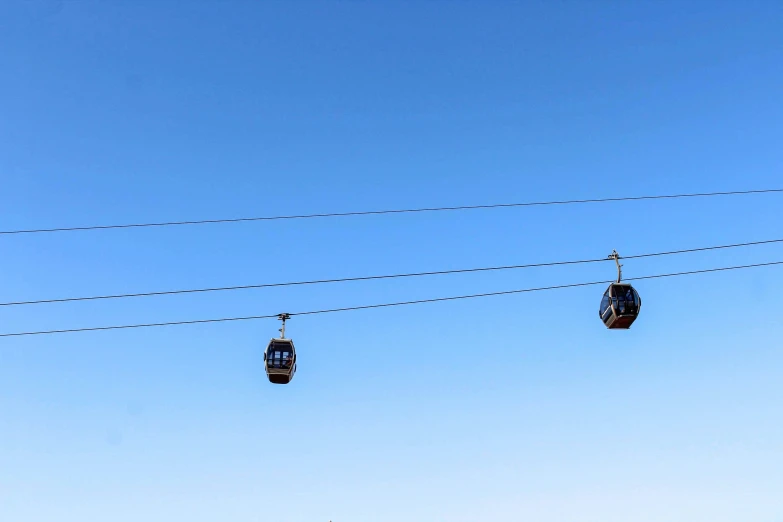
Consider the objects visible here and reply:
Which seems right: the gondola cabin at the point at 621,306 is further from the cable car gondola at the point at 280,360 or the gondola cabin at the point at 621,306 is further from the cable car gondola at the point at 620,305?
the cable car gondola at the point at 280,360

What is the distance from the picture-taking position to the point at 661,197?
61.8 ft

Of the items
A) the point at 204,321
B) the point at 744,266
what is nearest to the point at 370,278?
the point at 204,321

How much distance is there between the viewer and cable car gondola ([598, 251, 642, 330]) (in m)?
13.6

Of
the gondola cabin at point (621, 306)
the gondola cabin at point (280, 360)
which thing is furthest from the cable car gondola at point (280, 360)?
the gondola cabin at point (621, 306)

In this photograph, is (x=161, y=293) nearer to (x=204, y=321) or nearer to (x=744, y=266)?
(x=204, y=321)

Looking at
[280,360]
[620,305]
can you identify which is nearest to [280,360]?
[280,360]

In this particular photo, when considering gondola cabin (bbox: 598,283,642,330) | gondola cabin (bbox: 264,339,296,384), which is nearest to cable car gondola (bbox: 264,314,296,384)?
gondola cabin (bbox: 264,339,296,384)

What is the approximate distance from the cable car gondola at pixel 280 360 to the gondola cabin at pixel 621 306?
283 inches

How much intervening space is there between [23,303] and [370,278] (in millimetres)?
7844

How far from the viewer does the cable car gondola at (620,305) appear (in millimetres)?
13609

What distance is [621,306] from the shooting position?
1359cm

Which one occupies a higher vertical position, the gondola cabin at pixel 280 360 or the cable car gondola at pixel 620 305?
the cable car gondola at pixel 620 305

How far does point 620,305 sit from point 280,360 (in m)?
7.64

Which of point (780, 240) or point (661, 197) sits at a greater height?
point (661, 197)
